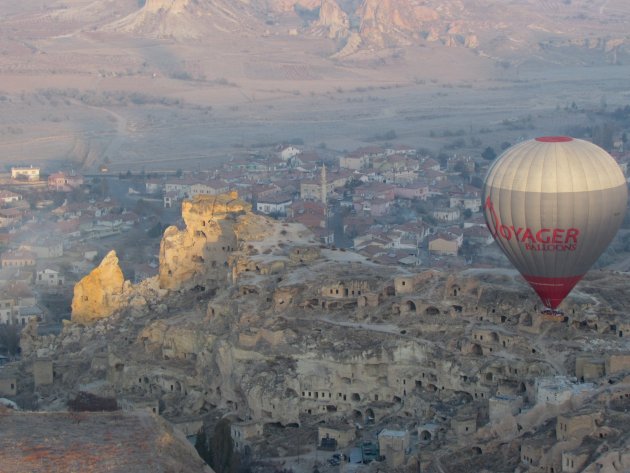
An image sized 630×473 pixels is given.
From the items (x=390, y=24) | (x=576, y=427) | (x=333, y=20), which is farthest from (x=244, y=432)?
(x=333, y=20)

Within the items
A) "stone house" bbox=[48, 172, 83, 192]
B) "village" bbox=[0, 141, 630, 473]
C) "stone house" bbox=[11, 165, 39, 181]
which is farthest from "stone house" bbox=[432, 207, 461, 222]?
"stone house" bbox=[11, 165, 39, 181]

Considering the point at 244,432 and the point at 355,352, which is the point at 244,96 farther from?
the point at 244,432

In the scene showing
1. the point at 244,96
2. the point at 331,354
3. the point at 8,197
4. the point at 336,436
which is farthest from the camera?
the point at 244,96

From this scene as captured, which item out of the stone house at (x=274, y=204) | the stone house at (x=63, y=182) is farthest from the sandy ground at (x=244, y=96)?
the stone house at (x=274, y=204)

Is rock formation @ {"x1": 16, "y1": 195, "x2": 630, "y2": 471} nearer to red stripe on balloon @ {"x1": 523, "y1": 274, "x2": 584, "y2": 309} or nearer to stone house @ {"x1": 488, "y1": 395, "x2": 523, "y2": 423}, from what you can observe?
stone house @ {"x1": 488, "y1": 395, "x2": 523, "y2": 423}

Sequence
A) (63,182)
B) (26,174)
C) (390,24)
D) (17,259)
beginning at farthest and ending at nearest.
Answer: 1. (390,24)
2. (26,174)
3. (63,182)
4. (17,259)

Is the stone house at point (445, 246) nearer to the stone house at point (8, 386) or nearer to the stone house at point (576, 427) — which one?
the stone house at point (8, 386)
